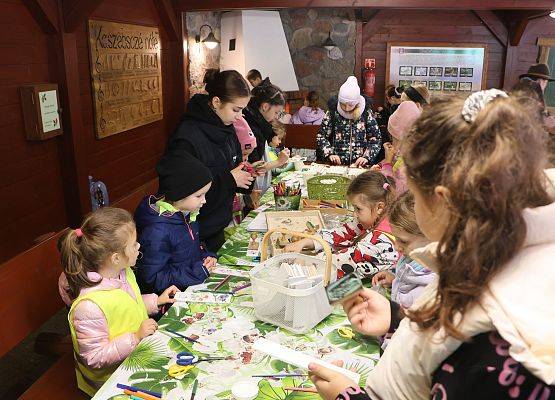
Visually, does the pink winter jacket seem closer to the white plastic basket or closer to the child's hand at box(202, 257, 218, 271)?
the white plastic basket

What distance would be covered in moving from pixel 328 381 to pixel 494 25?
26.8ft

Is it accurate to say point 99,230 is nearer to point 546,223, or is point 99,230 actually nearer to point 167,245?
point 167,245

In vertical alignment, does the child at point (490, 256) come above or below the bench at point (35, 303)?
above

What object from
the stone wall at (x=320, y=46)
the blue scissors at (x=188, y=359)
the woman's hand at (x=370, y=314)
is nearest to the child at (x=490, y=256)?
the woman's hand at (x=370, y=314)

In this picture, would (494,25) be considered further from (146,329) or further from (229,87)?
(146,329)

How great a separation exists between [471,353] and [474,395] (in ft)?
0.21

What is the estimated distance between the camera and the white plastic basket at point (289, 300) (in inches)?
69.6

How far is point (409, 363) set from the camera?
0.96 meters

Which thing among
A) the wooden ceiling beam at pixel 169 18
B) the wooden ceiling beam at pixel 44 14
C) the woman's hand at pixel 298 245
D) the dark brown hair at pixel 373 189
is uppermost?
the wooden ceiling beam at pixel 169 18

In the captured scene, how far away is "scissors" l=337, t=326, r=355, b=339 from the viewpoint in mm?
1783

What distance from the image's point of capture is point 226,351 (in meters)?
1.70

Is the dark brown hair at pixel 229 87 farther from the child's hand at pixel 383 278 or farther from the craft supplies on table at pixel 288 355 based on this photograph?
the craft supplies on table at pixel 288 355

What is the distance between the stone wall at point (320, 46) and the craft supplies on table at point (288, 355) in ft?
23.5

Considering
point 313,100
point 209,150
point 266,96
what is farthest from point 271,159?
point 313,100
